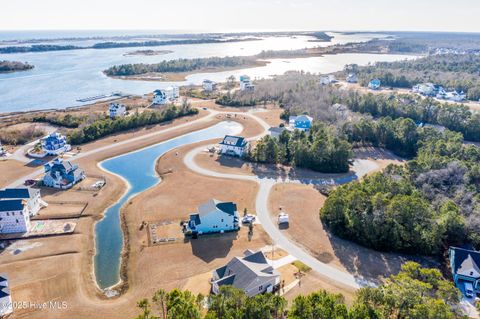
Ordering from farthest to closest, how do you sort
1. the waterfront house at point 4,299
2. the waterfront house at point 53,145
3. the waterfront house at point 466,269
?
the waterfront house at point 53,145 → the waterfront house at point 466,269 → the waterfront house at point 4,299

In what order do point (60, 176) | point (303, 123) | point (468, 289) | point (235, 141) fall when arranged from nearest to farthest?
point (468, 289)
point (60, 176)
point (235, 141)
point (303, 123)

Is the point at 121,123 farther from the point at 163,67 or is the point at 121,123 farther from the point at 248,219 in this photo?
the point at 163,67

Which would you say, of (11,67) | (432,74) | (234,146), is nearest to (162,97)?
(234,146)

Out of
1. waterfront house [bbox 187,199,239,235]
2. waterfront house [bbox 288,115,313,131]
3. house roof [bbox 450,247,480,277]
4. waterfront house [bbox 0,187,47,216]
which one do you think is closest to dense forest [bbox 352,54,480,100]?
waterfront house [bbox 288,115,313,131]

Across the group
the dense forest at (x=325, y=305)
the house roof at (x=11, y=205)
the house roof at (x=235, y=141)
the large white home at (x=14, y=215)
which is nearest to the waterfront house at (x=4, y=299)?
the dense forest at (x=325, y=305)

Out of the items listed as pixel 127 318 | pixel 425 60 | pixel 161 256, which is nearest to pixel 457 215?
pixel 161 256

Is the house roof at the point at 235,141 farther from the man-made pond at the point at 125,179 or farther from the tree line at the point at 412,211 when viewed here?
the tree line at the point at 412,211
